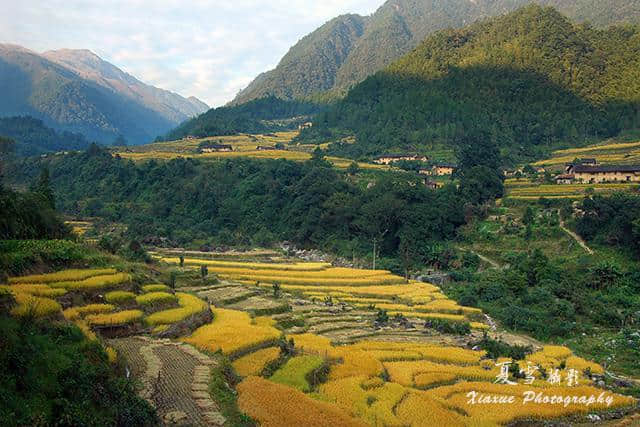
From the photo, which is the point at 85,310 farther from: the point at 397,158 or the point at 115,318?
the point at 397,158

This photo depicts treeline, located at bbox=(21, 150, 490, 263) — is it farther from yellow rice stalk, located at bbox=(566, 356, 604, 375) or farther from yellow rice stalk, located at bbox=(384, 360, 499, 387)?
yellow rice stalk, located at bbox=(384, 360, 499, 387)

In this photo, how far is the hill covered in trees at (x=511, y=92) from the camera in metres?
63.6

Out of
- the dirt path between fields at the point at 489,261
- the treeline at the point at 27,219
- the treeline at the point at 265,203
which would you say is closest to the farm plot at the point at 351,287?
the dirt path between fields at the point at 489,261

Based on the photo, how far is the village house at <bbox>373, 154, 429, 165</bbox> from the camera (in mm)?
59119

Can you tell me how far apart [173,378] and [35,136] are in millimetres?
101304

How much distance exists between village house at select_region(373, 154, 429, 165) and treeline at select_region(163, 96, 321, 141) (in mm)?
32041

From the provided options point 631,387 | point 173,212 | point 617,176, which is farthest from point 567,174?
point 173,212

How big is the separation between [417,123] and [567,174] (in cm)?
2537

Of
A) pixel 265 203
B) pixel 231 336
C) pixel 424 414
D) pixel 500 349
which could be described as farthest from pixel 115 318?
pixel 265 203

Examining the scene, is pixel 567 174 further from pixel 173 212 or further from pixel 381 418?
pixel 381 418

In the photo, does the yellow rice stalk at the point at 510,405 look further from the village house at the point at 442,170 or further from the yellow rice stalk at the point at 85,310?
the village house at the point at 442,170

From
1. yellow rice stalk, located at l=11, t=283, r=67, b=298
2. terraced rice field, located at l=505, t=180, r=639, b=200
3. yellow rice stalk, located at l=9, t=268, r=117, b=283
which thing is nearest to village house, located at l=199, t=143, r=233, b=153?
terraced rice field, located at l=505, t=180, r=639, b=200

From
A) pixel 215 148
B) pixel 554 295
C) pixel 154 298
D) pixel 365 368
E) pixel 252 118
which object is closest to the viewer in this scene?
pixel 365 368

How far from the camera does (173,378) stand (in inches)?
462
